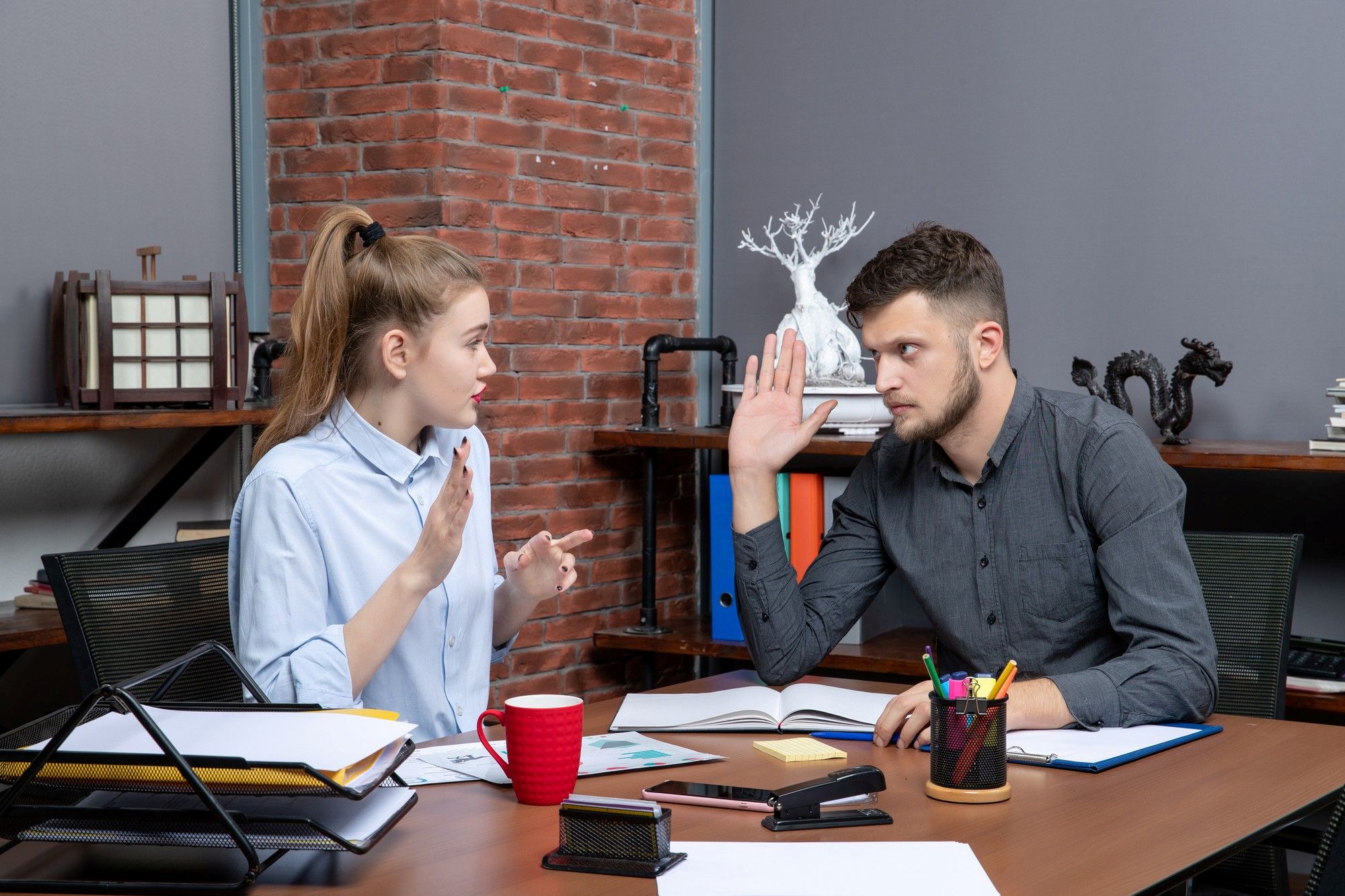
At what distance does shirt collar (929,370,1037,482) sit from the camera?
78.4 inches

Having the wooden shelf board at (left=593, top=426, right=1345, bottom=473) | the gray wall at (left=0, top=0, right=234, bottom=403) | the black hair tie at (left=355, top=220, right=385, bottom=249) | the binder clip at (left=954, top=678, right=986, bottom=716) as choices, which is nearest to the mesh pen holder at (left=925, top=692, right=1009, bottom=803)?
the binder clip at (left=954, top=678, right=986, bottom=716)

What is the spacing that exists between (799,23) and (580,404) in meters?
1.13

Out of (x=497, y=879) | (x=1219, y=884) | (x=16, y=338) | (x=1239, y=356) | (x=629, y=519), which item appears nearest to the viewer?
(x=497, y=879)

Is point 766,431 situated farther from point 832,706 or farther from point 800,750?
point 800,750

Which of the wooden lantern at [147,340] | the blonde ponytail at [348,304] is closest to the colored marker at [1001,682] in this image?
the blonde ponytail at [348,304]

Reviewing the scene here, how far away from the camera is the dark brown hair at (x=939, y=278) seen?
1.97 meters

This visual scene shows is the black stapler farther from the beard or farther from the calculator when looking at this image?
the calculator

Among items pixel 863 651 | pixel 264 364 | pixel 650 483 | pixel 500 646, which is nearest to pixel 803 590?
pixel 500 646

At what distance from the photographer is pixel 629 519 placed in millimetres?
3449

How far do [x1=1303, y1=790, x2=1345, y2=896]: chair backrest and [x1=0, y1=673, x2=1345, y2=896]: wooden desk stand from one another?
160mm

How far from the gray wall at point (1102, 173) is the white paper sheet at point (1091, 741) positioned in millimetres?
1426

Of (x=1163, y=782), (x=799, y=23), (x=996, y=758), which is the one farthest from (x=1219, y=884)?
(x=799, y=23)

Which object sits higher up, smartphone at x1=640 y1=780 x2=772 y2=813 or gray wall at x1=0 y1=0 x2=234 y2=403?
gray wall at x1=0 y1=0 x2=234 y2=403

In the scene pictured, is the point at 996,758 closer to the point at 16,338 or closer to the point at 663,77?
the point at 16,338
